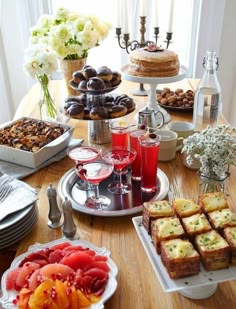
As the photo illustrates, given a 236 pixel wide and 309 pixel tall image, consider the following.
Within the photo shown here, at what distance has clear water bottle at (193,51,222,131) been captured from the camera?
1.35m

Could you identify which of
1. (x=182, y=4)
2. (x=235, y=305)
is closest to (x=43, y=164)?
(x=235, y=305)

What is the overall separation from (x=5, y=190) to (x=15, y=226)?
170 millimetres

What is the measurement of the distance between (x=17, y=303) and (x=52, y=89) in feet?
5.06

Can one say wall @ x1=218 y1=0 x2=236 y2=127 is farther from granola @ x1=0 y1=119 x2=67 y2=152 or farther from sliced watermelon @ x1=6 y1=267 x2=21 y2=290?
sliced watermelon @ x1=6 y1=267 x2=21 y2=290

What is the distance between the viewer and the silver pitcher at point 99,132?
1394 millimetres

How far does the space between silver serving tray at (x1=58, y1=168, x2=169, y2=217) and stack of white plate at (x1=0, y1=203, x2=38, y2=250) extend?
0.14 meters

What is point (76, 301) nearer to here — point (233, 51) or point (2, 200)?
point (2, 200)

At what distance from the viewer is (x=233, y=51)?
2.52m

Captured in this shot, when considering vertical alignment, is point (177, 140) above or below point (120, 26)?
below

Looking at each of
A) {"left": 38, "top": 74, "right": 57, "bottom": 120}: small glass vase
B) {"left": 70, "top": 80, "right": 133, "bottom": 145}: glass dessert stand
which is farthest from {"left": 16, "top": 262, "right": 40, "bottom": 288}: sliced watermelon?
{"left": 38, "top": 74, "right": 57, "bottom": 120}: small glass vase

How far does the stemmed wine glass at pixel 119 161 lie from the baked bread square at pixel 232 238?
382 millimetres

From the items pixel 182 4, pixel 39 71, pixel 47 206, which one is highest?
pixel 182 4

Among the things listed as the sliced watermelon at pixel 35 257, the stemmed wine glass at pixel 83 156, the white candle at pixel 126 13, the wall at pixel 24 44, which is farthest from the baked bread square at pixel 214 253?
the wall at pixel 24 44

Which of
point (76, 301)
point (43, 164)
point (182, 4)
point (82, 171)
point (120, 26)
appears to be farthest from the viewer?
point (182, 4)
